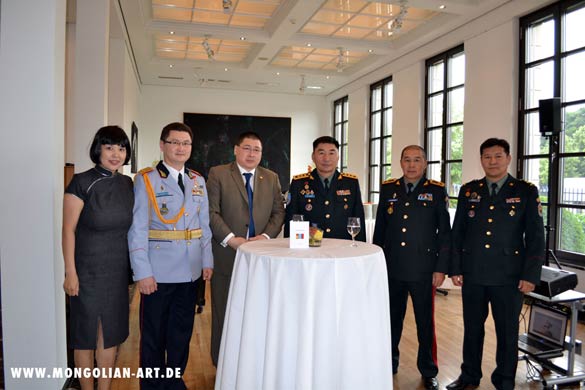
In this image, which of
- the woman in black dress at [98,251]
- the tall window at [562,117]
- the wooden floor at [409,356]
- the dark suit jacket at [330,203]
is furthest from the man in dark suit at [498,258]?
the tall window at [562,117]

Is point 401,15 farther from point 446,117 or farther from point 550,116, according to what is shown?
point 550,116

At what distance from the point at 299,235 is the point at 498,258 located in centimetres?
142

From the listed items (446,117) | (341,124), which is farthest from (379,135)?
(446,117)

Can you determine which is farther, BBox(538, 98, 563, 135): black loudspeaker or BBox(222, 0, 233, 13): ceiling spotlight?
BBox(222, 0, 233, 13): ceiling spotlight

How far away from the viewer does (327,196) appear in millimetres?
3266

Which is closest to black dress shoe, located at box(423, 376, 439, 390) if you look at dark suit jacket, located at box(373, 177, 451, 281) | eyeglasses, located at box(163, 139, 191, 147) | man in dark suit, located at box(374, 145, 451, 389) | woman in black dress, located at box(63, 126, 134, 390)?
man in dark suit, located at box(374, 145, 451, 389)

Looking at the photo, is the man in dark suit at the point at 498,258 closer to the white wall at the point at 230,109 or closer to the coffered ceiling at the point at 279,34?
the coffered ceiling at the point at 279,34

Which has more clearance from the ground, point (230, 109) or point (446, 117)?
point (230, 109)

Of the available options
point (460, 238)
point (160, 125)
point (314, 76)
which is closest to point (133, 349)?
point (460, 238)

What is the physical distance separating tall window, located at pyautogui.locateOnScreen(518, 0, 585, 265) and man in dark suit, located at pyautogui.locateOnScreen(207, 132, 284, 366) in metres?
3.87

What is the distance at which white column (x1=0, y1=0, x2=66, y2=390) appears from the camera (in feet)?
8.48

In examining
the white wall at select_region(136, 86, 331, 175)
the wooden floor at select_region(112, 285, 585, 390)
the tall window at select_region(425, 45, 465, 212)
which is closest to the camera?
the wooden floor at select_region(112, 285, 585, 390)

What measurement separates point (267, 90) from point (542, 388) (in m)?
12.0

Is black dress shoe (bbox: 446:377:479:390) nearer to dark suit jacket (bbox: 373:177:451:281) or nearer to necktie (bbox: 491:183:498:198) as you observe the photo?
dark suit jacket (bbox: 373:177:451:281)
